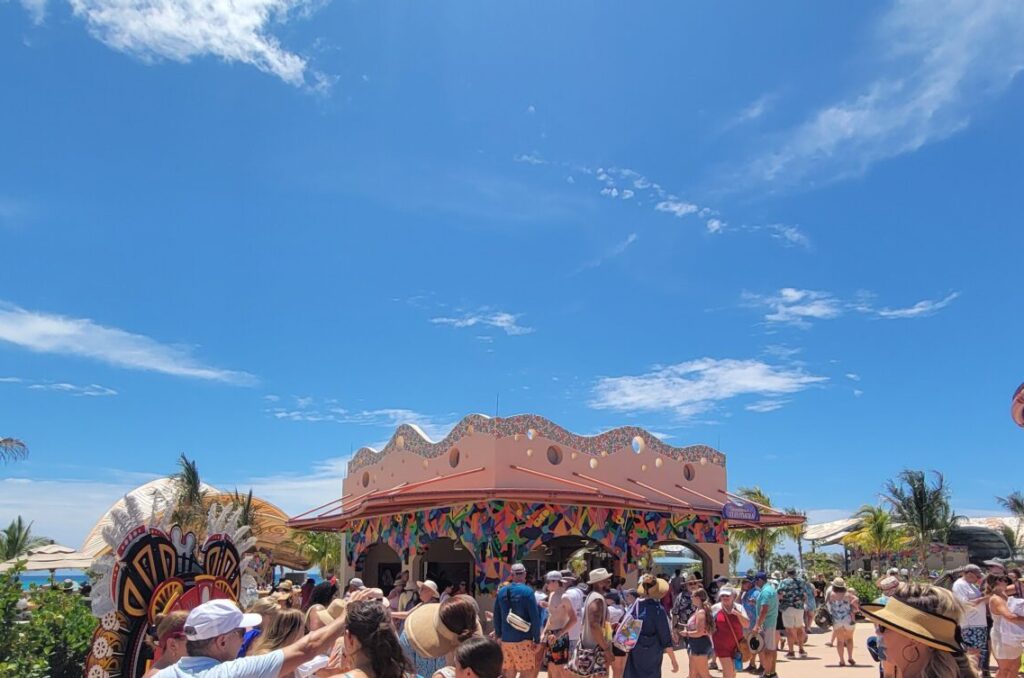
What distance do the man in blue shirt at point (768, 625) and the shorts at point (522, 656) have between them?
4.63m

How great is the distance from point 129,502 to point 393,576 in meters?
18.3

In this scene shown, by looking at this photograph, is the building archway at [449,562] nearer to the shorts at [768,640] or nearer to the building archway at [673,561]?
the building archway at [673,561]

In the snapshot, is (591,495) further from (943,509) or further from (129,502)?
(943,509)

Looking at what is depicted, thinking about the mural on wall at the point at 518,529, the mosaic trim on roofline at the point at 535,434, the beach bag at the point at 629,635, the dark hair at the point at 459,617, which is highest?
the mosaic trim on roofline at the point at 535,434

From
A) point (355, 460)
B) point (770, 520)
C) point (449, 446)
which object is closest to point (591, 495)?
point (449, 446)

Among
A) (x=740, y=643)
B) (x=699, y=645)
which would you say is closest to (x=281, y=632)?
(x=699, y=645)

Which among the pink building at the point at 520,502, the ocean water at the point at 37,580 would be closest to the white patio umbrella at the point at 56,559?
the ocean water at the point at 37,580

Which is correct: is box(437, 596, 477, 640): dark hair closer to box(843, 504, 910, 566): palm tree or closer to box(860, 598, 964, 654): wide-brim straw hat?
box(860, 598, 964, 654): wide-brim straw hat

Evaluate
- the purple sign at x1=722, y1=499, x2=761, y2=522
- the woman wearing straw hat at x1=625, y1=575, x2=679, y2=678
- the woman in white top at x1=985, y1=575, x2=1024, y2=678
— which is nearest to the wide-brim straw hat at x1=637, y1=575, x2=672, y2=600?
the woman wearing straw hat at x1=625, y1=575, x2=679, y2=678

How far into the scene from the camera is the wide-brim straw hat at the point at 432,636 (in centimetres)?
467

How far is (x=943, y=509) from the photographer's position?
32219 millimetres

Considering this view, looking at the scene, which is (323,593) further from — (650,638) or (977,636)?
(977,636)

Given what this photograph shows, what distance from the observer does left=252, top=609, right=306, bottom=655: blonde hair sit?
4.37 m

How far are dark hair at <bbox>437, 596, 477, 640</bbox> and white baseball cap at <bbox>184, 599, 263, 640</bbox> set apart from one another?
134 centimetres
